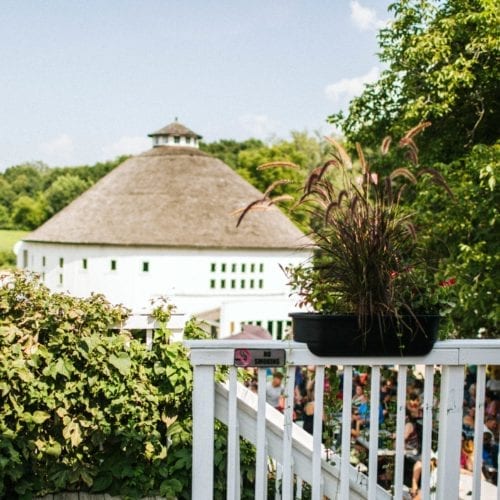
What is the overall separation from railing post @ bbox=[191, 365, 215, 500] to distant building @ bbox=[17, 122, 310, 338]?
28.0 metres

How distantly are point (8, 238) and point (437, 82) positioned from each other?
6901cm

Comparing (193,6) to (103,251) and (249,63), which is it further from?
(249,63)

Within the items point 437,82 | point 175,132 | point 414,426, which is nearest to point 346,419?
point 414,426

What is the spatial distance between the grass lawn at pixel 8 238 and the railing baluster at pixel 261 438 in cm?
6843

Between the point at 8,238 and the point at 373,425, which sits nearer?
the point at 373,425

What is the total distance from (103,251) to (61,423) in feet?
111

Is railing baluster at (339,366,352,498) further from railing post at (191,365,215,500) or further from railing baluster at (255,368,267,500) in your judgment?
railing post at (191,365,215,500)

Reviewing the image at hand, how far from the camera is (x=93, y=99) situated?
1970 inches

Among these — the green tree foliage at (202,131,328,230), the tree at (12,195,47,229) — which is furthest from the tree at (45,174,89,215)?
the green tree foliage at (202,131,328,230)

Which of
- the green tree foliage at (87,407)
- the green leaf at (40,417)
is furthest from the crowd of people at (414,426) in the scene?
the green leaf at (40,417)

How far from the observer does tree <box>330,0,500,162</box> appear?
13.4m

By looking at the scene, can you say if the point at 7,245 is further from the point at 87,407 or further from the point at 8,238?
the point at 87,407

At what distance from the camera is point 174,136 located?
46750mm

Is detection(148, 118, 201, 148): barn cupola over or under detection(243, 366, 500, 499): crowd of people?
over
